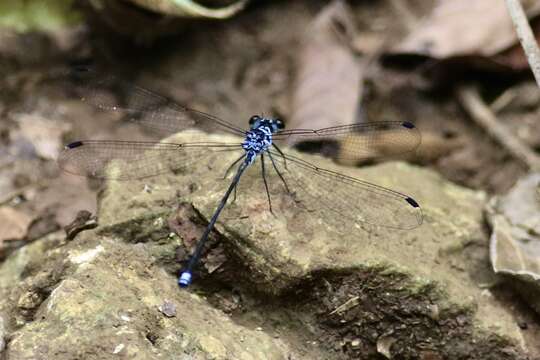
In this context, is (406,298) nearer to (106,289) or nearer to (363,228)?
(363,228)

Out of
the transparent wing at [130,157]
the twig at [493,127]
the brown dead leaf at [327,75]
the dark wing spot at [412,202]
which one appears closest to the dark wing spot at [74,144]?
the transparent wing at [130,157]

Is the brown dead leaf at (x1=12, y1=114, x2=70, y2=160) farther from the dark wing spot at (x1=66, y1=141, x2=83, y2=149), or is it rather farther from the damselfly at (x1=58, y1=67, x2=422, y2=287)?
the dark wing spot at (x1=66, y1=141, x2=83, y2=149)

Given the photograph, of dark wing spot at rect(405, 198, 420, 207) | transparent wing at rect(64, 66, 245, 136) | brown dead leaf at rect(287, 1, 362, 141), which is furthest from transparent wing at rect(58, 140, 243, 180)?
brown dead leaf at rect(287, 1, 362, 141)

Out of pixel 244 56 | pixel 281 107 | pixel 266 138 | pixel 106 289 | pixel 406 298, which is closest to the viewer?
pixel 106 289

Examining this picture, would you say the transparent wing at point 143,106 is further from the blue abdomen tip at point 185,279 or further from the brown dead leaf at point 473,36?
the brown dead leaf at point 473,36

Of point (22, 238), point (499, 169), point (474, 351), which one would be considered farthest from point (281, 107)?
point (474, 351)

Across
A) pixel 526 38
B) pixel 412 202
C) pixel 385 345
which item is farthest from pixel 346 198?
pixel 526 38
